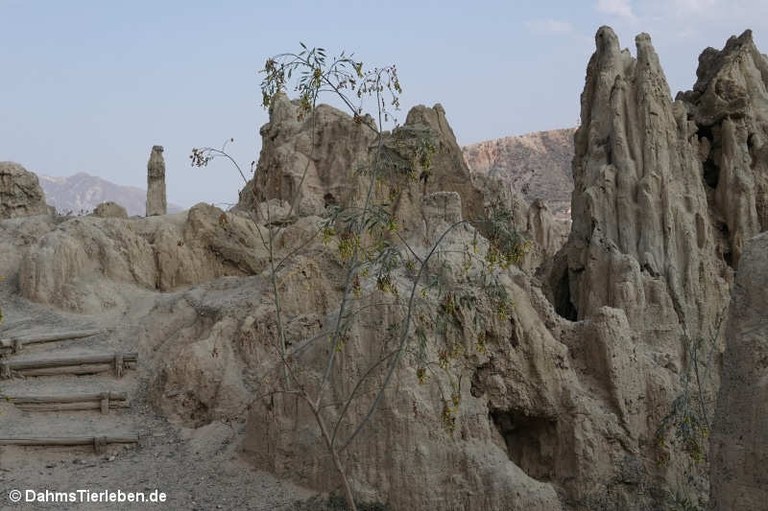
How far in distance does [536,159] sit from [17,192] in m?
87.7

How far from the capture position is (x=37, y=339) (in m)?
20.3

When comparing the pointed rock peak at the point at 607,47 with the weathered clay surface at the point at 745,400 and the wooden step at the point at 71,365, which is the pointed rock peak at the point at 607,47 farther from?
the weathered clay surface at the point at 745,400

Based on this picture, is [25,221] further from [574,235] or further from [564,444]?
[564,444]

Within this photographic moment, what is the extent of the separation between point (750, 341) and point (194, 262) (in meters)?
18.2

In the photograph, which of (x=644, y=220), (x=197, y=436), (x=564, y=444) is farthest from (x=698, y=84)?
(x=197, y=436)

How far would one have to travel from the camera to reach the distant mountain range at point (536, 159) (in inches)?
3999

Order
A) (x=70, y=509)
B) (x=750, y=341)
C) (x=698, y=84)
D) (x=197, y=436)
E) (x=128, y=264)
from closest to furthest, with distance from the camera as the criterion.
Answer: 1. (x=750, y=341)
2. (x=70, y=509)
3. (x=197, y=436)
4. (x=128, y=264)
5. (x=698, y=84)

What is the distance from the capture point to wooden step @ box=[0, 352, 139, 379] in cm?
1925

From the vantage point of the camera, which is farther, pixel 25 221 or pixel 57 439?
pixel 25 221

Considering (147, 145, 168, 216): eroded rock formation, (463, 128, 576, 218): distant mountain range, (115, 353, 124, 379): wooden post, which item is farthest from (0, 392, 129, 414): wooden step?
(463, 128, 576, 218): distant mountain range

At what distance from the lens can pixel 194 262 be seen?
25.0 metres

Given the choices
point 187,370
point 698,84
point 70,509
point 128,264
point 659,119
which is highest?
point 698,84

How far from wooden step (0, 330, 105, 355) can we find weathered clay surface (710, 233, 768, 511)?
15.6 meters

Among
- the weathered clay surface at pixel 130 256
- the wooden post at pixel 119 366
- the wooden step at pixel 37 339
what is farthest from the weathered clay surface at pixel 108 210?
the wooden post at pixel 119 366
